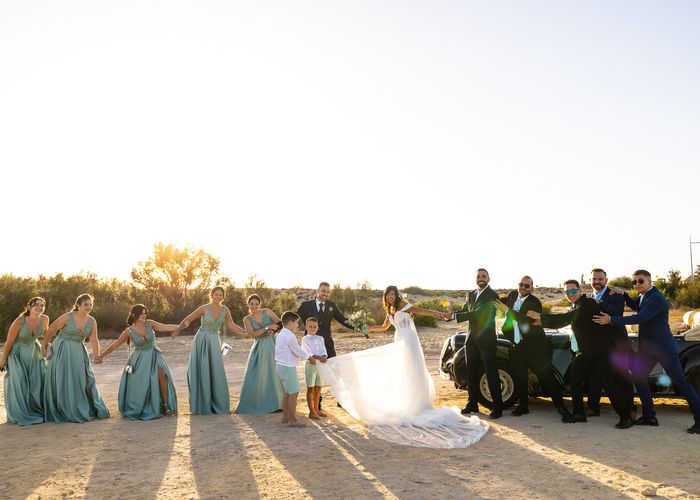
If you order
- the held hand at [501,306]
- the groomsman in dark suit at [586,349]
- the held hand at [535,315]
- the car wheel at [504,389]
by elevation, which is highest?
the held hand at [501,306]

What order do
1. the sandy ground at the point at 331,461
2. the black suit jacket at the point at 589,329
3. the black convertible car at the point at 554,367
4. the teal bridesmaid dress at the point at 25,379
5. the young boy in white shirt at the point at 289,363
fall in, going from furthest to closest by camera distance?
1. the teal bridesmaid dress at the point at 25,379
2. the young boy in white shirt at the point at 289,363
3. the black convertible car at the point at 554,367
4. the black suit jacket at the point at 589,329
5. the sandy ground at the point at 331,461

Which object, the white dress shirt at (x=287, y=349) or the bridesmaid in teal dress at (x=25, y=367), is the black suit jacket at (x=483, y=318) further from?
the bridesmaid in teal dress at (x=25, y=367)

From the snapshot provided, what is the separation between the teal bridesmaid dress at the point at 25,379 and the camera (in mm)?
9539

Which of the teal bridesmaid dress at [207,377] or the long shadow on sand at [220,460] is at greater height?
the teal bridesmaid dress at [207,377]

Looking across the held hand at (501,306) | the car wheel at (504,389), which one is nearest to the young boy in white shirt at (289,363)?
the car wheel at (504,389)

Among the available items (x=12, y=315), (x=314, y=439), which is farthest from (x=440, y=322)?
(x=314, y=439)

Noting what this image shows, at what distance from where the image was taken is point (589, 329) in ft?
29.0

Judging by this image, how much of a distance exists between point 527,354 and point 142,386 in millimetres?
5970

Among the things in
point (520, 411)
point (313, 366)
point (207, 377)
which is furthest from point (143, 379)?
point (520, 411)

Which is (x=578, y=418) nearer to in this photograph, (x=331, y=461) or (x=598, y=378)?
(x=598, y=378)

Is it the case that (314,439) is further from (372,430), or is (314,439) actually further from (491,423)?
(491,423)

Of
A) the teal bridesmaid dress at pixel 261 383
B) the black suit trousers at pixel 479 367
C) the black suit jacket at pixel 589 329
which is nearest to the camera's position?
the black suit jacket at pixel 589 329

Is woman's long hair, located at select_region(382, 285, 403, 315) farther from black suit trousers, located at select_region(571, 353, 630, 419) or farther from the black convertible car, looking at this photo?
black suit trousers, located at select_region(571, 353, 630, 419)

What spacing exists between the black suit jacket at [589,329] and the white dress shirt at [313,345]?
362cm
